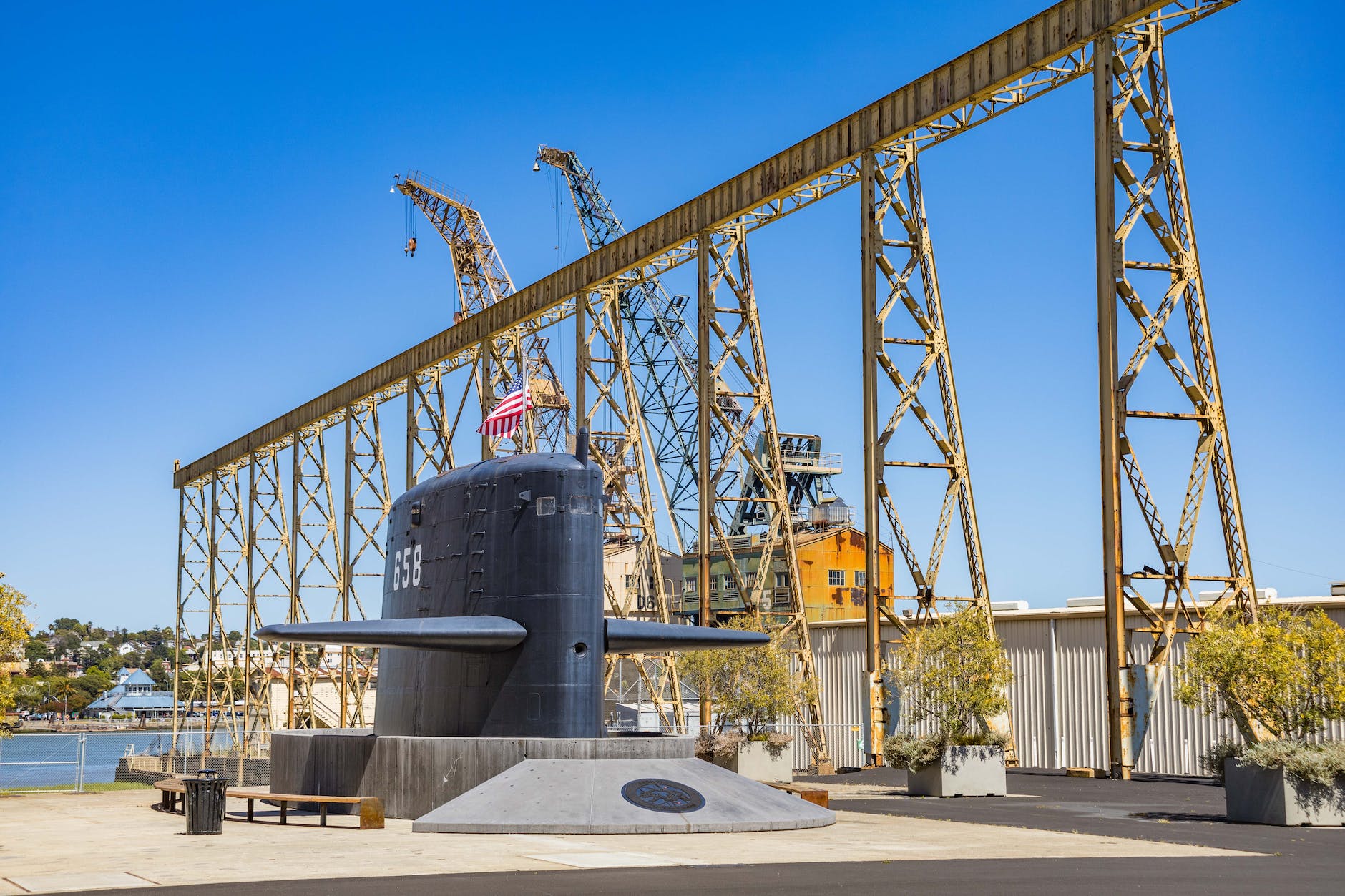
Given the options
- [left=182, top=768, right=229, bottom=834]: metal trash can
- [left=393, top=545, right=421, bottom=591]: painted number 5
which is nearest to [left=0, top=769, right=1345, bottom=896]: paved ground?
[left=182, top=768, right=229, bottom=834]: metal trash can

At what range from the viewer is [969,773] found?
24.4 metres

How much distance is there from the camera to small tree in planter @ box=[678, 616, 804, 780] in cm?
3072

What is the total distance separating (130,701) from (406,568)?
163288 mm

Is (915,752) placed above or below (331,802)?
above

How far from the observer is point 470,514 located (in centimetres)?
2055

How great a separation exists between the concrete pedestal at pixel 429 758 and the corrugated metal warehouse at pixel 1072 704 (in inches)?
547

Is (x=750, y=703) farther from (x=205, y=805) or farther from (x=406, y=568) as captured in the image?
(x=205, y=805)

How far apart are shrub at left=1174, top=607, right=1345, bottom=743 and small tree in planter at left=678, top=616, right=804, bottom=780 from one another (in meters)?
11.9

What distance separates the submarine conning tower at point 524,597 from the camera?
19.2 meters

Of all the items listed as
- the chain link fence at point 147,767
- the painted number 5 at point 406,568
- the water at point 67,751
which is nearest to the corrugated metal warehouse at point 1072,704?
the painted number 5 at point 406,568

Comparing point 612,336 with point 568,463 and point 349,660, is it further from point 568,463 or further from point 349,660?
point 349,660

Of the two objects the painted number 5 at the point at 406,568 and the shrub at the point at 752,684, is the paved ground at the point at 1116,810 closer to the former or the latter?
the shrub at the point at 752,684

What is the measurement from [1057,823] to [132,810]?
14935mm

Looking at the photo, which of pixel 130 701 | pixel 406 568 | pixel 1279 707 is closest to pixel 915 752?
pixel 1279 707
